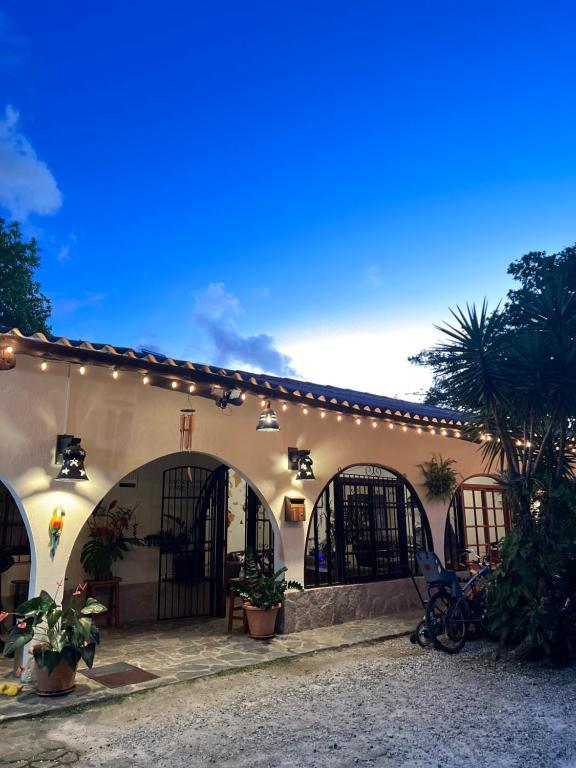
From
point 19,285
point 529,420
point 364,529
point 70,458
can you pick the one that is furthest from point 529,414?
point 19,285

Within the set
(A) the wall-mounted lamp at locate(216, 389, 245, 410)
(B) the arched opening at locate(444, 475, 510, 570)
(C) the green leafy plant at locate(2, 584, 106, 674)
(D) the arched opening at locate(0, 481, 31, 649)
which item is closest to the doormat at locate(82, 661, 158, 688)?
(C) the green leafy plant at locate(2, 584, 106, 674)

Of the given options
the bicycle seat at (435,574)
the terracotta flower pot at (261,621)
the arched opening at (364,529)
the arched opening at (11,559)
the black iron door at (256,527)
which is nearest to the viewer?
the bicycle seat at (435,574)

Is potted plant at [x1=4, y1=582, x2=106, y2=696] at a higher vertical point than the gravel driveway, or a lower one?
higher

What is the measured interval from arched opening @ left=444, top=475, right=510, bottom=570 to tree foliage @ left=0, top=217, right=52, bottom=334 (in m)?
12.7

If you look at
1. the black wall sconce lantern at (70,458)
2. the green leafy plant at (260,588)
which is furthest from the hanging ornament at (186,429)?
the green leafy plant at (260,588)

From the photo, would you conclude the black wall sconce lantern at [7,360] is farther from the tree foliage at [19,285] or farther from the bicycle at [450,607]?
the tree foliage at [19,285]

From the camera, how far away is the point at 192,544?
8539 millimetres

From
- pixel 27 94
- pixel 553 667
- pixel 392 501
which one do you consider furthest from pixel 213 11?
pixel 553 667

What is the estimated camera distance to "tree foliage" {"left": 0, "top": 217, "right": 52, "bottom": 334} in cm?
1518

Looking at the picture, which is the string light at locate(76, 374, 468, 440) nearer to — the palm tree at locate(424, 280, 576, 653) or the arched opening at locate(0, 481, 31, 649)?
the palm tree at locate(424, 280, 576, 653)

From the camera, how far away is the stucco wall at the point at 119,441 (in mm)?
4973

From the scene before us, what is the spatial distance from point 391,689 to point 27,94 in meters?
11.2

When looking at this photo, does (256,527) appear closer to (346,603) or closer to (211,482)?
(211,482)

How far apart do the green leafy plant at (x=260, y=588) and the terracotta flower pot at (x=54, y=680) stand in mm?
2538
